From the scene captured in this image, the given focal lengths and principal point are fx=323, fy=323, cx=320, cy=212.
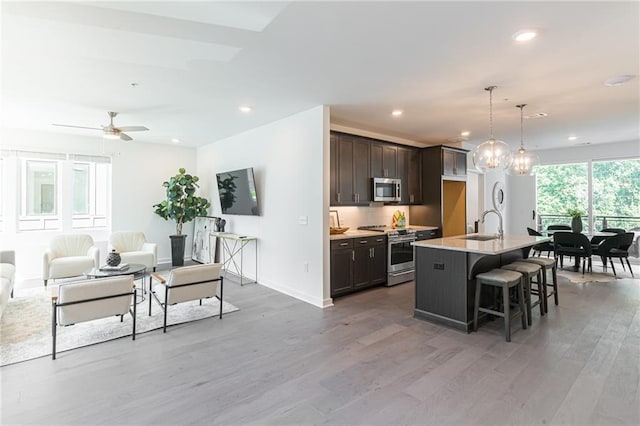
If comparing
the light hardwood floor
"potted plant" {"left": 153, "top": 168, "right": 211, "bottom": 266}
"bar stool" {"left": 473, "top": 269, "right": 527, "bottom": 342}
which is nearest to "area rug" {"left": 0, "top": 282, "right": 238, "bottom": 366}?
the light hardwood floor

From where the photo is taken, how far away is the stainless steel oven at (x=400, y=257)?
5.48m

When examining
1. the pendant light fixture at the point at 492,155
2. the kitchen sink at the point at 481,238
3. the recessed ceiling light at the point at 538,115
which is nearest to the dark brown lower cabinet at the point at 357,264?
the kitchen sink at the point at 481,238

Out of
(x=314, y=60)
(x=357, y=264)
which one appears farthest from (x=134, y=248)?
(x=314, y=60)

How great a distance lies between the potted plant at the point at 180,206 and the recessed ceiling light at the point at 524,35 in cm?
625

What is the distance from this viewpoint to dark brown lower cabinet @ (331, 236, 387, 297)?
188 inches

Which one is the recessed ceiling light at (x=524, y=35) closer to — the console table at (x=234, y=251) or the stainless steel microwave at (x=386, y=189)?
the stainless steel microwave at (x=386, y=189)

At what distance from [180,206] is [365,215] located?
3.99 m

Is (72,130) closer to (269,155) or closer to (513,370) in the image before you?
(269,155)

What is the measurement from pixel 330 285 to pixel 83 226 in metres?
5.45

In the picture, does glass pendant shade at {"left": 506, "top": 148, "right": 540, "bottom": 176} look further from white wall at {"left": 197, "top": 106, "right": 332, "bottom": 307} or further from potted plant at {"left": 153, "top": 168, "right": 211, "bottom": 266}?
potted plant at {"left": 153, "top": 168, "right": 211, "bottom": 266}

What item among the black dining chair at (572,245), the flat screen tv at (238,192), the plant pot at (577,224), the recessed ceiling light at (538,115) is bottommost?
the black dining chair at (572,245)

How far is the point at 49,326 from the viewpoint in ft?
12.0

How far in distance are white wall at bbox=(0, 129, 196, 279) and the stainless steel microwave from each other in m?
4.71

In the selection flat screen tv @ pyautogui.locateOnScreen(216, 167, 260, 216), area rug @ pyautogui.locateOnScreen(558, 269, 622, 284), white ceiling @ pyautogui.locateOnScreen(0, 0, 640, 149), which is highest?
white ceiling @ pyautogui.locateOnScreen(0, 0, 640, 149)
